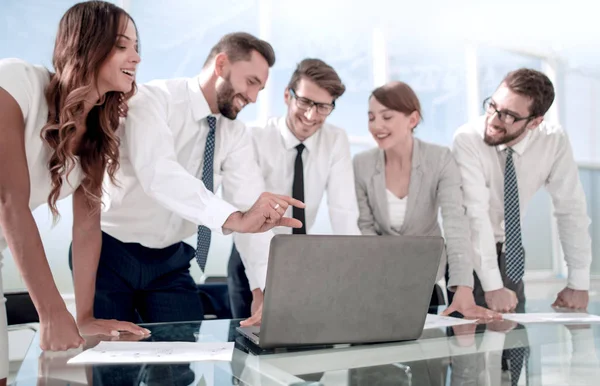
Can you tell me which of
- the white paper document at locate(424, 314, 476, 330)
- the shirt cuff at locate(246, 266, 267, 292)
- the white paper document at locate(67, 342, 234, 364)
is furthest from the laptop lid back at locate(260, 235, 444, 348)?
the shirt cuff at locate(246, 266, 267, 292)

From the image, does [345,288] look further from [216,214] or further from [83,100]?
[83,100]

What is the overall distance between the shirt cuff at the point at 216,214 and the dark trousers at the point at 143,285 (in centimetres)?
51

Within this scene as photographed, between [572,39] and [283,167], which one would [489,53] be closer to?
[572,39]

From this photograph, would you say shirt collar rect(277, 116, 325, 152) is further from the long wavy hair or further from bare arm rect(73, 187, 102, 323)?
bare arm rect(73, 187, 102, 323)

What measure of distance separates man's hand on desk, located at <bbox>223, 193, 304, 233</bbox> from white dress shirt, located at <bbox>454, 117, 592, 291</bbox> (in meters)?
1.21

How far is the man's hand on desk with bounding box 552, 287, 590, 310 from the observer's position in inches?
89.5

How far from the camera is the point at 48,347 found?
1190 mm

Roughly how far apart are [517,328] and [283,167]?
1.30 m

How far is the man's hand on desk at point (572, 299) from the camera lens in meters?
2.27

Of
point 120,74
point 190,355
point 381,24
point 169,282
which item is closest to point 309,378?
point 190,355

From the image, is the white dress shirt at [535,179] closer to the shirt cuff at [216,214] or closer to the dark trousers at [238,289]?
the dark trousers at [238,289]

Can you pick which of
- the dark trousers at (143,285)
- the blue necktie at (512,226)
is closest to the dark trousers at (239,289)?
the dark trousers at (143,285)

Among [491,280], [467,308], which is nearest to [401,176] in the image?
[491,280]

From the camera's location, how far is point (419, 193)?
2.54 metres
